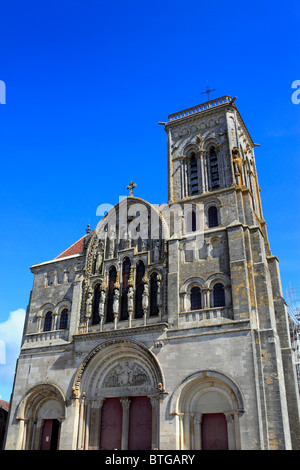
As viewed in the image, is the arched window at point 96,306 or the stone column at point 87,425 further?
the arched window at point 96,306

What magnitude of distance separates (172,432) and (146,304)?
6.83 metres

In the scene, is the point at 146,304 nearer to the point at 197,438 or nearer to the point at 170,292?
the point at 170,292

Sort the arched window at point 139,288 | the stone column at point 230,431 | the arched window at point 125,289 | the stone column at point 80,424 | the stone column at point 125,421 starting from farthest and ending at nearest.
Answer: the arched window at point 125,289
the arched window at point 139,288
the stone column at point 80,424
the stone column at point 125,421
the stone column at point 230,431

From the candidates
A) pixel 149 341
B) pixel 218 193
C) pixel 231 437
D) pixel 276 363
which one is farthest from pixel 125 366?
pixel 218 193

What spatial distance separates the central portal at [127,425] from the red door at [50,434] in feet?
11.3

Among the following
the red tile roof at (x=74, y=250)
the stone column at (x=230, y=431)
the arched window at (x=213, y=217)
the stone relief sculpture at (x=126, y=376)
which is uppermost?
the red tile roof at (x=74, y=250)

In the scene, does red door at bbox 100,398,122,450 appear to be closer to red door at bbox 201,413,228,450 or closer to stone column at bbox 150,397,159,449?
stone column at bbox 150,397,159,449

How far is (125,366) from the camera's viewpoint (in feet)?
76.5

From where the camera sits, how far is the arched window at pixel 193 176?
2733 cm

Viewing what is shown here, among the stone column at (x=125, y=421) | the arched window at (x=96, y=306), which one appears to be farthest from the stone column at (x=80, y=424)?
the arched window at (x=96, y=306)

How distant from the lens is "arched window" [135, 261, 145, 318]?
24.2 meters

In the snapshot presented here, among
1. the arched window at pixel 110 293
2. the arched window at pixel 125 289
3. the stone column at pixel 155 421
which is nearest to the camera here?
the stone column at pixel 155 421

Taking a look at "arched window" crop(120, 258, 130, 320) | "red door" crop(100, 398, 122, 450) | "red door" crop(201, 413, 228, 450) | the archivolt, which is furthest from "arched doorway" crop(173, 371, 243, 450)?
"arched window" crop(120, 258, 130, 320)

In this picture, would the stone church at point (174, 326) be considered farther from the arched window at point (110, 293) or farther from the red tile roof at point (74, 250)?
the red tile roof at point (74, 250)
